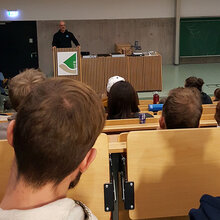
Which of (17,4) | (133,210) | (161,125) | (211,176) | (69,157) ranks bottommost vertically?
(133,210)

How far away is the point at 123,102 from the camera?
359 centimetres

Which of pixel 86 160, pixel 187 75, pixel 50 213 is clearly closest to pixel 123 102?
pixel 86 160

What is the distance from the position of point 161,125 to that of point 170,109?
0.18m

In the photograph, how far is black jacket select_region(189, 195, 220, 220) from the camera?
1.13m

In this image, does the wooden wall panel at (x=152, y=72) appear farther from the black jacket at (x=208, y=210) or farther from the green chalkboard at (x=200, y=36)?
the black jacket at (x=208, y=210)

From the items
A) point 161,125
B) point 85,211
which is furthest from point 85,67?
point 85,211

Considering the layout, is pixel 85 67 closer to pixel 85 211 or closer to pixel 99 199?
pixel 99 199

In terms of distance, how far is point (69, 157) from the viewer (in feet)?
2.85

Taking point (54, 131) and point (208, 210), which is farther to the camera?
point (208, 210)

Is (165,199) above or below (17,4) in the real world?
below

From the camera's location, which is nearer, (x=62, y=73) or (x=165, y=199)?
(x=165, y=199)

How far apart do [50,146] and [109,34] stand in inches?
443

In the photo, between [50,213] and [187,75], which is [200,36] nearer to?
[187,75]

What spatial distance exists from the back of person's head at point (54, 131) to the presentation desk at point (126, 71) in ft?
22.9
